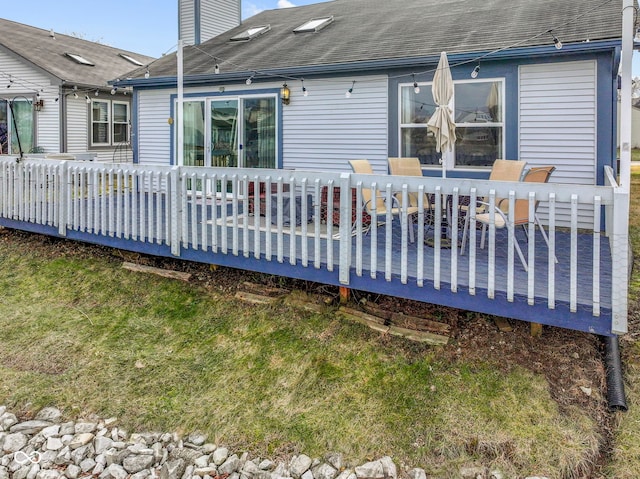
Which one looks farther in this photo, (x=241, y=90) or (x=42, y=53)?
(x=42, y=53)

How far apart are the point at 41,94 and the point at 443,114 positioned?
39.2 ft

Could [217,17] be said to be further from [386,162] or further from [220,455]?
[220,455]

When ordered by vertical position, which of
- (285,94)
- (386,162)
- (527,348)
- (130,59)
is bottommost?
(527,348)

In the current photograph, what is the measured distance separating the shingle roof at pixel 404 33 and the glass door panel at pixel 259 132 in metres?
0.63

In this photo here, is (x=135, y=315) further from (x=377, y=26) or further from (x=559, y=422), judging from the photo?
(x=377, y=26)

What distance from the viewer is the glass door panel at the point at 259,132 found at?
8367 mm

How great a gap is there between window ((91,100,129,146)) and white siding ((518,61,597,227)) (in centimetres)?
1163

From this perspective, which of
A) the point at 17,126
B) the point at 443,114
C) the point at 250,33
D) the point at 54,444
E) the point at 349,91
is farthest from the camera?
the point at 17,126

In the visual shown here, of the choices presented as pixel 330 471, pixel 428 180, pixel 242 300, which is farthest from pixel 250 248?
pixel 330 471

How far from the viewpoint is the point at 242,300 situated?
495cm

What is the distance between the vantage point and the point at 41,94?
12.9 metres

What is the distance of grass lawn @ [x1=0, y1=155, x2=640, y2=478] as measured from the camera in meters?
3.17

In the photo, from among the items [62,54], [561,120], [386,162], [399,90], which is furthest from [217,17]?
[561,120]

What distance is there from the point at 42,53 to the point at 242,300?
41.5 feet
